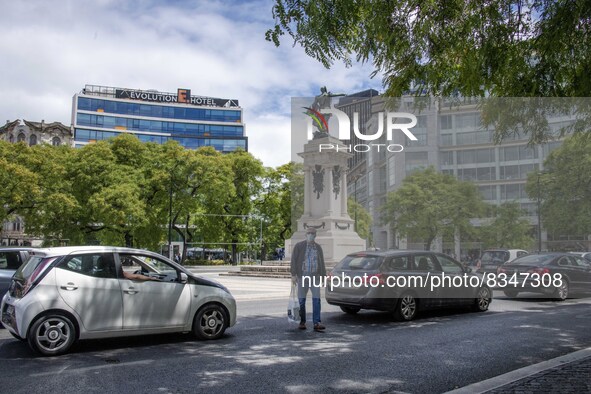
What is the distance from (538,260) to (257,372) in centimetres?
952

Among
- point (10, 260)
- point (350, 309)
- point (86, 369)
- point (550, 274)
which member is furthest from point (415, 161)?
point (10, 260)

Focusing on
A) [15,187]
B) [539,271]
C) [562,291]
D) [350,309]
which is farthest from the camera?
[15,187]

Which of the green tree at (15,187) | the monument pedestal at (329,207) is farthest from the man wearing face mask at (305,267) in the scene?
the green tree at (15,187)

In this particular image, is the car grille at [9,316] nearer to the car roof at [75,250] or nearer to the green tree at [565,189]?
the car roof at [75,250]

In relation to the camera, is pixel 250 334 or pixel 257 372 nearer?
pixel 257 372

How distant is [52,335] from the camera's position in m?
7.53

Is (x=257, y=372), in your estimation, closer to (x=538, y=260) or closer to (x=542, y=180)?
(x=542, y=180)

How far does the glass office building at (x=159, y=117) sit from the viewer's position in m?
100

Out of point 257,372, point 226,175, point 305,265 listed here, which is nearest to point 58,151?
point 226,175

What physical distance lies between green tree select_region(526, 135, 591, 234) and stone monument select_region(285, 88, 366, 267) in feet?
57.8

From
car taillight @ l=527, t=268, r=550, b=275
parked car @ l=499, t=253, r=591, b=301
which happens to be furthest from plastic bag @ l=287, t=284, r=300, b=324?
car taillight @ l=527, t=268, r=550, b=275

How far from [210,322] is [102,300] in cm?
187

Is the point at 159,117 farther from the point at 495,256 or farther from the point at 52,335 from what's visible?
the point at 52,335

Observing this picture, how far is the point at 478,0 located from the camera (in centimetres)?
655
